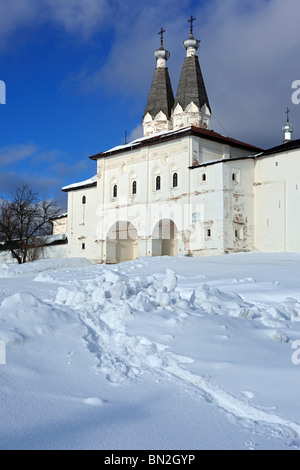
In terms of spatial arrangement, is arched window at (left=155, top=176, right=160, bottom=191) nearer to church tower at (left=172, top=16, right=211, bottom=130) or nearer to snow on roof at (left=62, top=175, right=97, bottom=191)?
church tower at (left=172, top=16, right=211, bottom=130)

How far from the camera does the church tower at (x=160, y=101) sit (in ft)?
113

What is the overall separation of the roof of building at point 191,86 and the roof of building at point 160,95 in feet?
5.62

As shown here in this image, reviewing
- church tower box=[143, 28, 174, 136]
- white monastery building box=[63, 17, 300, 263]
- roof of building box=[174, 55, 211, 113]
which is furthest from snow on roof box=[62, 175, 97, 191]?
roof of building box=[174, 55, 211, 113]

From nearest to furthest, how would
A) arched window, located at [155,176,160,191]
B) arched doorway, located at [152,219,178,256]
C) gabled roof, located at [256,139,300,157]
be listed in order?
1. gabled roof, located at [256,139,300,157]
2. arched doorway, located at [152,219,178,256]
3. arched window, located at [155,176,160,191]

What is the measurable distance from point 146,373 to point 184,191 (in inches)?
912

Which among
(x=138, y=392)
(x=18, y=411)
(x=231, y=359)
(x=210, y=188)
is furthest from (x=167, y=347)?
(x=210, y=188)

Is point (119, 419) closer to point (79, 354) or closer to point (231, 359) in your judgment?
point (79, 354)

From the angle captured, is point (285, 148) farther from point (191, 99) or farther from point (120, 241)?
point (120, 241)

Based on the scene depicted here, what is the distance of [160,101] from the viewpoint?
1375 inches

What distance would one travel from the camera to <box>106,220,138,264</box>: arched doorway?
104 ft

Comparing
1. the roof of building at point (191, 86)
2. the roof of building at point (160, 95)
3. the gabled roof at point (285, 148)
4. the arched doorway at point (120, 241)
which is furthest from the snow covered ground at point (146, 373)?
the roof of building at point (160, 95)

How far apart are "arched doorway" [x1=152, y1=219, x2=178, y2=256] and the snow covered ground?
20941mm

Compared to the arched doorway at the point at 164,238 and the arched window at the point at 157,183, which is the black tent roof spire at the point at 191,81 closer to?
the arched window at the point at 157,183
